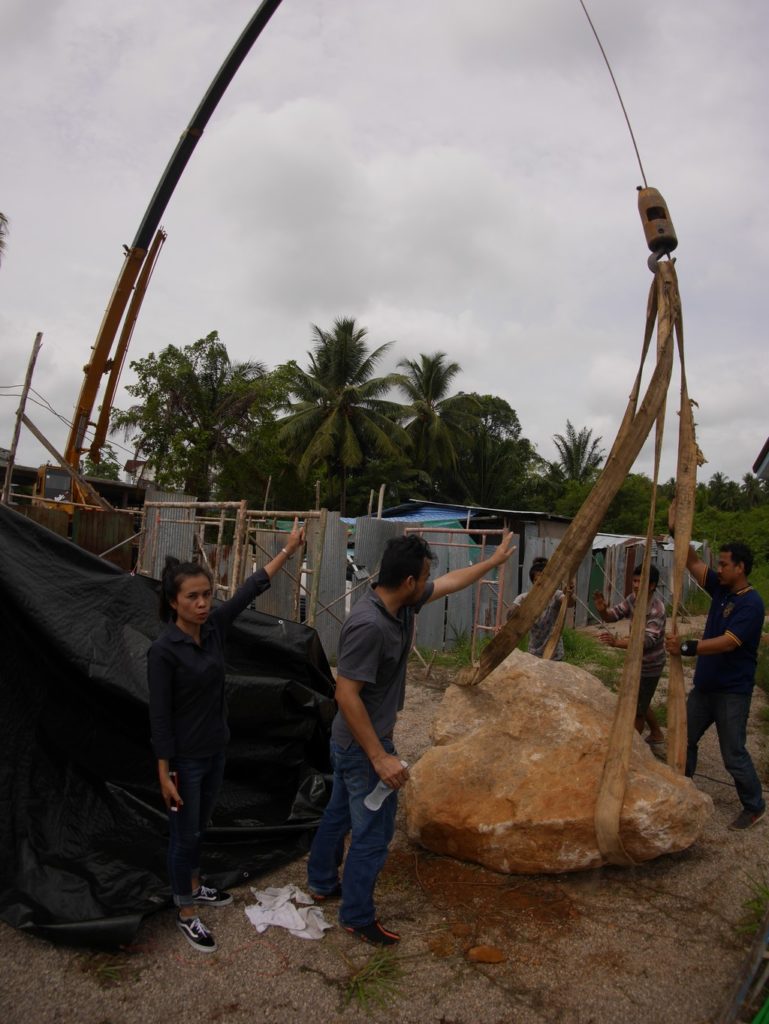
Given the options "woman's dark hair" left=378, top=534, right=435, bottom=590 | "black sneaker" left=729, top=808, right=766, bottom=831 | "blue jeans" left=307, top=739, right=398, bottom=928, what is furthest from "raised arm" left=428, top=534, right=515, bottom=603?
"black sneaker" left=729, top=808, right=766, bottom=831

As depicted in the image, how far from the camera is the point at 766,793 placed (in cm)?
485

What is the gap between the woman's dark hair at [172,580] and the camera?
2.86m

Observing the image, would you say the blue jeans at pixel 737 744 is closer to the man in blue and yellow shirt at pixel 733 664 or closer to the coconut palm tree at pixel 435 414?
the man in blue and yellow shirt at pixel 733 664

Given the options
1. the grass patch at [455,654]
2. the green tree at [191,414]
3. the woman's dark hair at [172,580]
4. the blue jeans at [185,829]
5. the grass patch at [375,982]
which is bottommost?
the grass patch at [455,654]

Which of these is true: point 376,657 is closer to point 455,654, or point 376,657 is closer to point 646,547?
point 646,547

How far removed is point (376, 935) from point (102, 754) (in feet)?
5.65

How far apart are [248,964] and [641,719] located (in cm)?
386

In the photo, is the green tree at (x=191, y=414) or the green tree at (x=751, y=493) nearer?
the green tree at (x=191, y=414)

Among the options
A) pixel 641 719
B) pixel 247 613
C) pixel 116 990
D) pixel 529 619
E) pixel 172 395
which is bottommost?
pixel 116 990

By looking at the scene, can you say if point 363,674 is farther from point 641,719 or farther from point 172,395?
point 172,395

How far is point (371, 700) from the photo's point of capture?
281cm

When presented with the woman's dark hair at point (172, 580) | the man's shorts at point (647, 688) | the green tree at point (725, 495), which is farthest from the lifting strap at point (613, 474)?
the green tree at point (725, 495)

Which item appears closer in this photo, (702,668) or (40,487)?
(702,668)

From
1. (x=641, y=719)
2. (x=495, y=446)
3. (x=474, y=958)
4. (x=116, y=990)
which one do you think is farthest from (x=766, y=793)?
(x=495, y=446)
